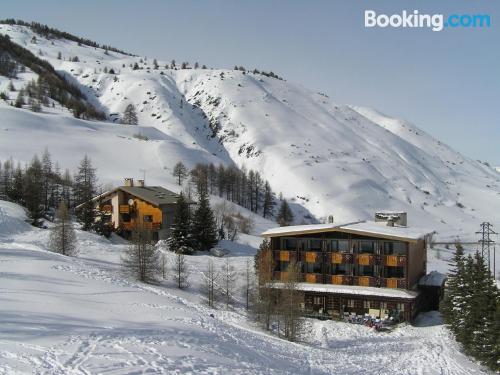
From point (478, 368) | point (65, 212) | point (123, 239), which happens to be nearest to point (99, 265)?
point (65, 212)

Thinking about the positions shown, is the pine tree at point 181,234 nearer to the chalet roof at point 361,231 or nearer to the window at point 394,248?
the chalet roof at point 361,231

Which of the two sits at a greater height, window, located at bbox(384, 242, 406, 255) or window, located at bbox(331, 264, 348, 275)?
window, located at bbox(384, 242, 406, 255)

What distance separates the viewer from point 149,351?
17.5 meters

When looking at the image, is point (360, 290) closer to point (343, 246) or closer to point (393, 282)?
point (393, 282)

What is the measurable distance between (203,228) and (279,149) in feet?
318

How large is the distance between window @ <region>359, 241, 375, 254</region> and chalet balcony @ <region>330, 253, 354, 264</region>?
1158mm

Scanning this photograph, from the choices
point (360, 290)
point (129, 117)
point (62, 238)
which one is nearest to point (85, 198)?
point (62, 238)

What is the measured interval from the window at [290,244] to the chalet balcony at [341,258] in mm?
3713

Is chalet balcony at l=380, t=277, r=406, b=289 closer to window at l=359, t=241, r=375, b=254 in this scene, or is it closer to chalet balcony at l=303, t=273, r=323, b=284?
window at l=359, t=241, r=375, b=254

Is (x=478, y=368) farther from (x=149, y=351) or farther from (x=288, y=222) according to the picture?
→ (x=288, y=222)

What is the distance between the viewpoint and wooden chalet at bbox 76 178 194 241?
196 feet

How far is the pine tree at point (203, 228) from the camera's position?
55.5 metres

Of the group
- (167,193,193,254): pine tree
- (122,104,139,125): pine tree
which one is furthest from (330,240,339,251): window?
(122,104,139,125): pine tree

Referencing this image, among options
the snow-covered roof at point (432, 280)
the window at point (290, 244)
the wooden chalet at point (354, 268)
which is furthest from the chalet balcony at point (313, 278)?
the snow-covered roof at point (432, 280)
